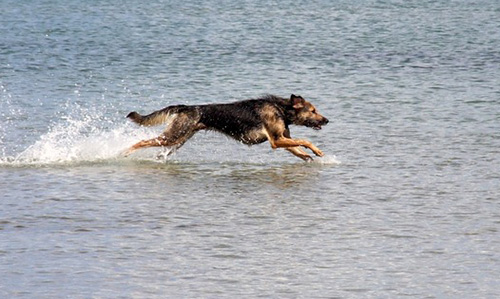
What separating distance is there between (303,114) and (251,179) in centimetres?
136

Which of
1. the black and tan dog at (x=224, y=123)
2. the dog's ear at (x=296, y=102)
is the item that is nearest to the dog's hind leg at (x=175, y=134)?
the black and tan dog at (x=224, y=123)

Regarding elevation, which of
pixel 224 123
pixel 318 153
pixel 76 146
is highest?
pixel 224 123

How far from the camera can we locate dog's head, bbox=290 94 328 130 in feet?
40.6

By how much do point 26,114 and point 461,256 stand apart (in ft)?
27.5

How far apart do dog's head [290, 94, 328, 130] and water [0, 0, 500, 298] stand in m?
0.44

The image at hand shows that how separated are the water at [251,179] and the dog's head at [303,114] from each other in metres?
0.44

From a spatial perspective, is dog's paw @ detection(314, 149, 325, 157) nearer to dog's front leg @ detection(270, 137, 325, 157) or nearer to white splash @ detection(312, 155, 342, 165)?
dog's front leg @ detection(270, 137, 325, 157)

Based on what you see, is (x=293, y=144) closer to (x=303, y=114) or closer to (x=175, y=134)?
(x=303, y=114)

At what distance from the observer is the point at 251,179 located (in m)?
11.4

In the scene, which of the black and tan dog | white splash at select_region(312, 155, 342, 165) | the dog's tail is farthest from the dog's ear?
the dog's tail

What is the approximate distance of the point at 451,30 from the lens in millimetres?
28172

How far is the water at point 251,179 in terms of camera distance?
7.59m

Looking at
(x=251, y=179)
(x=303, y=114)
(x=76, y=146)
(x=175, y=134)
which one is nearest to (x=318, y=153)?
(x=303, y=114)

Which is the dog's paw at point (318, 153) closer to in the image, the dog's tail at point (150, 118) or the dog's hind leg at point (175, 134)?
the dog's hind leg at point (175, 134)
